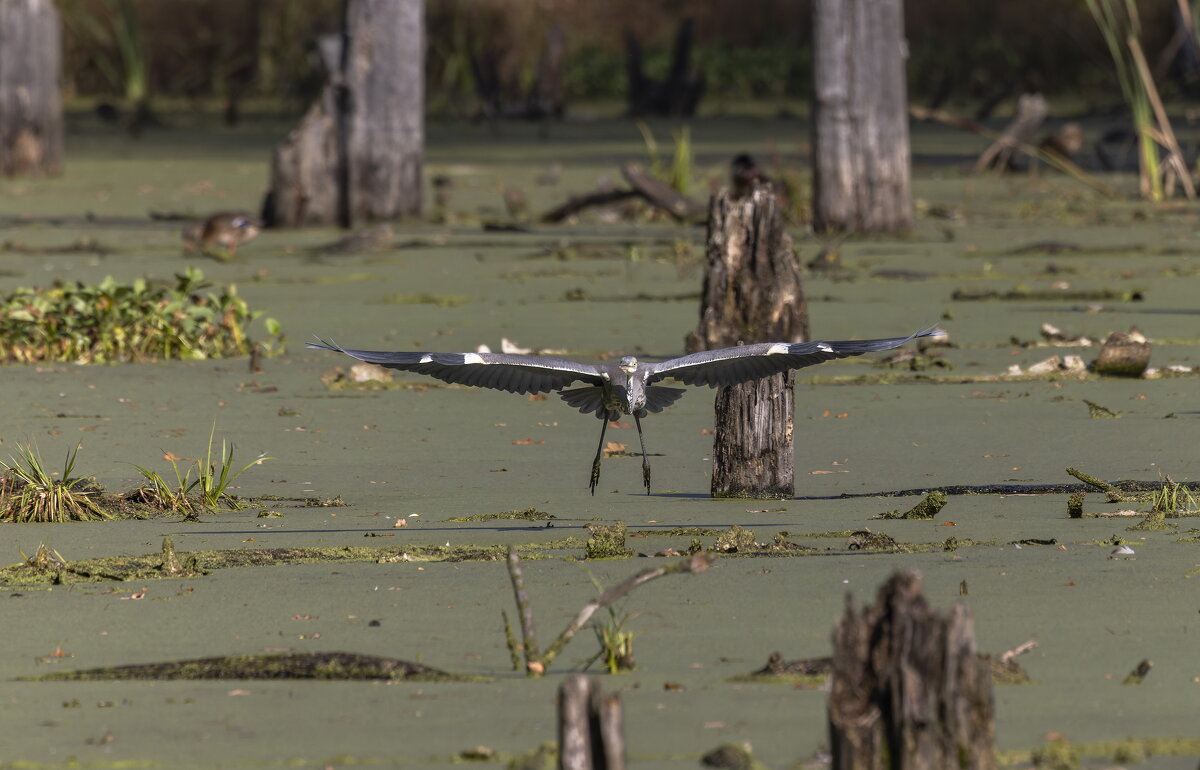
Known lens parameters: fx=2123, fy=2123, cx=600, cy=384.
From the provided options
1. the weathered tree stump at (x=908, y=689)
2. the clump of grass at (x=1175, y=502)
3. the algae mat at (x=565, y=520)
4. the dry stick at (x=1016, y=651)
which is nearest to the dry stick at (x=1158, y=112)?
the algae mat at (x=565, y=520)

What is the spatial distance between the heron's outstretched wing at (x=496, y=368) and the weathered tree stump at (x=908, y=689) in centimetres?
210

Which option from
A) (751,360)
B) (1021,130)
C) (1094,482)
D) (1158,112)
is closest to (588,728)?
(751,360)

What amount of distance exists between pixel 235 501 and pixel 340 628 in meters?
1.47

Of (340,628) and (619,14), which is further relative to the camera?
(619,14)

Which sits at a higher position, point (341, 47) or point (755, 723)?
point (341, 47)

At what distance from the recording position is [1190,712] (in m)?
3.43

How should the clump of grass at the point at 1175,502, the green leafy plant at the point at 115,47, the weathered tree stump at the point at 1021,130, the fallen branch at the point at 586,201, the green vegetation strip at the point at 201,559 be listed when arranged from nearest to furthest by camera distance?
the green vegetation strip at the point at 201,559 < the clump of grass at the point at 1175,502 < the fallen branch at the point at 586,201 < the weathered tree stump at the point at 1021,130 < the green leafy plant at the point at 115,47

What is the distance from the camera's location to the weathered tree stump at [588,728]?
269 centimetres

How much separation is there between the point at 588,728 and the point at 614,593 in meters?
0.77

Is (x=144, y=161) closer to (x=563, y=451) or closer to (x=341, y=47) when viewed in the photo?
(x=341, y=47)

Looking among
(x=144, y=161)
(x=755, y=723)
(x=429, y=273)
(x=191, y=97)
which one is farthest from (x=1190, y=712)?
(x=191, y=97)

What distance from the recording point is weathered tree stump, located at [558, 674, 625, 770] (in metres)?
2.69

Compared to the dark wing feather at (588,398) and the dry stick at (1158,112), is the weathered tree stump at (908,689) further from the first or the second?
the dry stick at (1158,112)

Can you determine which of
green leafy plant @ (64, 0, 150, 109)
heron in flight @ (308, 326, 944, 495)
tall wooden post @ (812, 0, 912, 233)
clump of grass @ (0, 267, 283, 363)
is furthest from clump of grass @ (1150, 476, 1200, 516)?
green leafy plant @ (64, 0, 150, 109)
